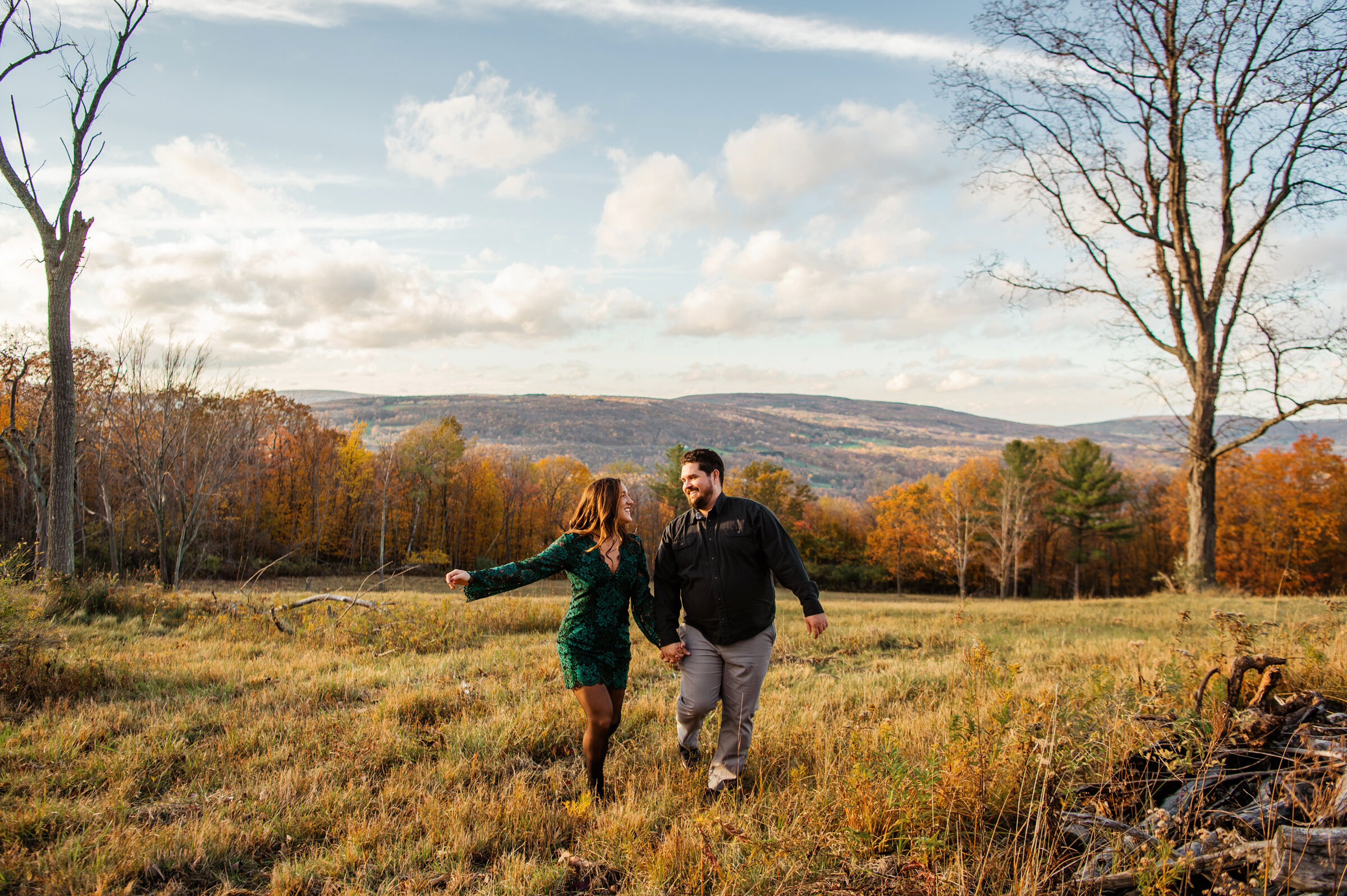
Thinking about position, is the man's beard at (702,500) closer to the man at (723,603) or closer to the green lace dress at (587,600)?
the man at (723,603)

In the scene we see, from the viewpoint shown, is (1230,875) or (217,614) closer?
(1230,875)

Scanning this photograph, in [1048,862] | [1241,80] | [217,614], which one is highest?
[1241,80]

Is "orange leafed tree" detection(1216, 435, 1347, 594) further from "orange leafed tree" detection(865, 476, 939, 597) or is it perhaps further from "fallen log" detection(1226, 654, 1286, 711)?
"fallen log" detection(1226, 654, 1286, 711)

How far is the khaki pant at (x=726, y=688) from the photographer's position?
4.23 metres

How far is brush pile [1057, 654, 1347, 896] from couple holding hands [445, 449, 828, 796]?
1.70 meters

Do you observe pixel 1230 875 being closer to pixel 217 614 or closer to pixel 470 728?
pixel 470 728

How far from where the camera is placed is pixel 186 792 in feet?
13.2

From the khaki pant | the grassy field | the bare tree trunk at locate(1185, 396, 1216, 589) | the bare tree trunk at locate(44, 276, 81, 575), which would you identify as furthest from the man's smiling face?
the bare tree trunk at locate(1185, 396, 1216, 589)

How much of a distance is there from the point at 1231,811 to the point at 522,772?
12.8ft

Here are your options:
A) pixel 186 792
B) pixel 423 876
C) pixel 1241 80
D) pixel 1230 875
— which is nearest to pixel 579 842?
pixel 423 876

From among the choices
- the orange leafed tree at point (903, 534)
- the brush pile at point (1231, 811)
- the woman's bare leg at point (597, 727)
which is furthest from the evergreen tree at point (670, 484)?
the brush pile at point (1231, 811)

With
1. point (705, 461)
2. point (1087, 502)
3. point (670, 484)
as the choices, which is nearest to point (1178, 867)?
point (705, 461)

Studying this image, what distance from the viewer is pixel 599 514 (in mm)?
4344

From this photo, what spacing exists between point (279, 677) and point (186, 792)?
328 cm
